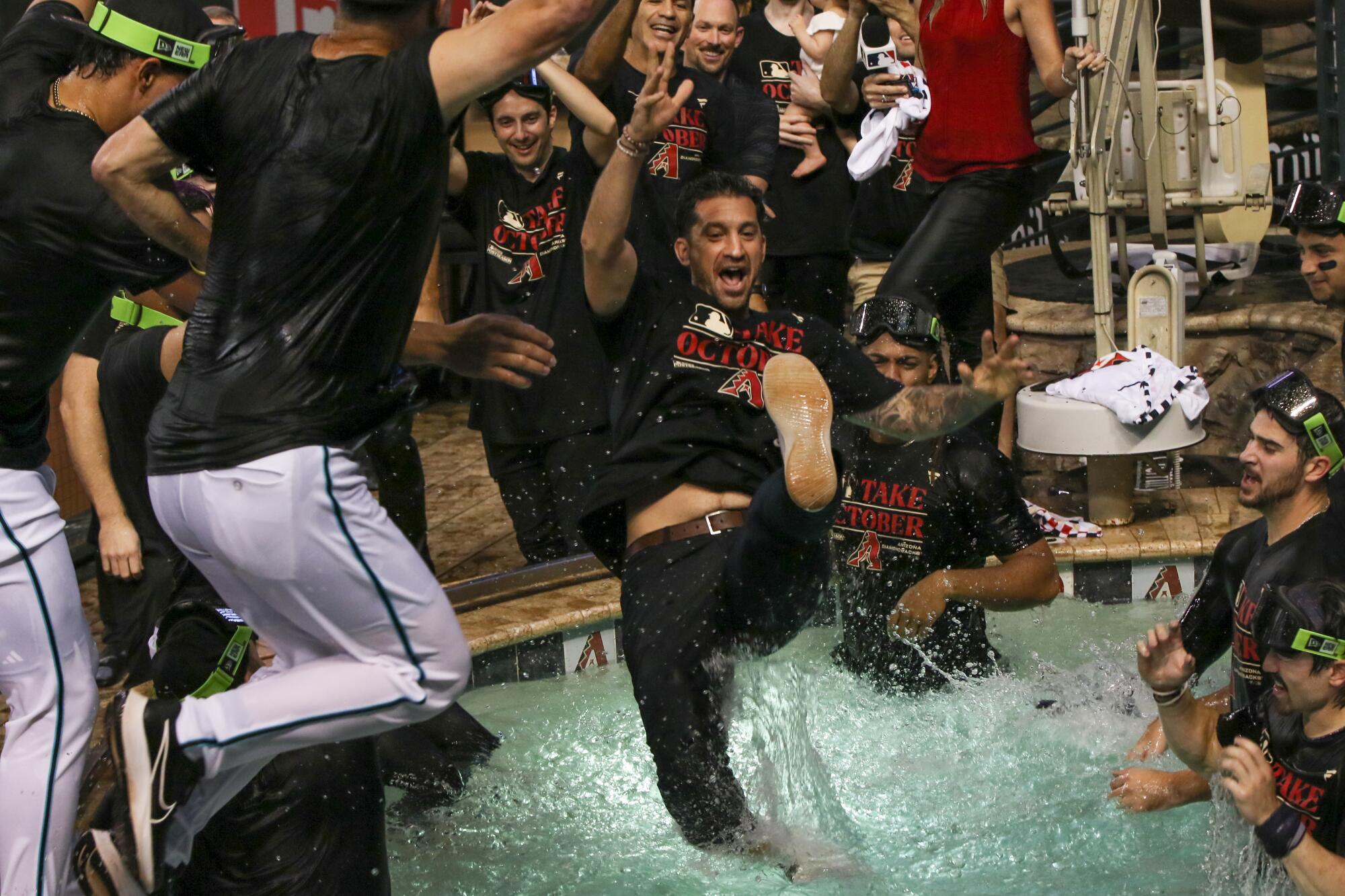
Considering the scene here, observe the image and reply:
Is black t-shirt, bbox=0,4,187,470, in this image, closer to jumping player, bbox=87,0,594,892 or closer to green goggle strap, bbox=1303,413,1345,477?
jumping player, bbox=87,0,594,892

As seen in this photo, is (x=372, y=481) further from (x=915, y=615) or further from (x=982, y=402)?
(x=982, y=402)

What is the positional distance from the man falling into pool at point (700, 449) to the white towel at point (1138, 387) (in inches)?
91.3

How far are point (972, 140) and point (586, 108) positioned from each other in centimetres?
163

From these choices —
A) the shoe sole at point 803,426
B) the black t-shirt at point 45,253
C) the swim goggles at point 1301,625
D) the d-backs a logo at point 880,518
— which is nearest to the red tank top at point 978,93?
the d-backs a logo at point 880,518

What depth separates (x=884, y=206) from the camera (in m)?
6.57

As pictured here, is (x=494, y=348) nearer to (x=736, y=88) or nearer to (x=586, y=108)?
(x=586, y=108)

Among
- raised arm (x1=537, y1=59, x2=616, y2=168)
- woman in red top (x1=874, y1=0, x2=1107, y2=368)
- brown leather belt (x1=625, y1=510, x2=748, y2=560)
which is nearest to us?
brown leather belt (x1=625, y1=510, x2=748, y2=560)

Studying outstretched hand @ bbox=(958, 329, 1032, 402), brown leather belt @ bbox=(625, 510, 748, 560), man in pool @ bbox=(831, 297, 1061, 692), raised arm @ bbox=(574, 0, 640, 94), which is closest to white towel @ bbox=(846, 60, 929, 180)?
raised arm @ bbox=(574, 0, 640, 94)

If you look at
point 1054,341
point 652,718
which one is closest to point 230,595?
point 652,718

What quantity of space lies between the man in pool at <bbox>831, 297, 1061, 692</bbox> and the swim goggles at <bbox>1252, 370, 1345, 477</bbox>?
94cm

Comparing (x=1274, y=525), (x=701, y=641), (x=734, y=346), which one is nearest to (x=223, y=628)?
(x=701, y=641)

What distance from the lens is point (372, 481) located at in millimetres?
6359

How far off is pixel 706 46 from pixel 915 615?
8.45ft

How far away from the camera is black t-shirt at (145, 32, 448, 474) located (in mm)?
2871
